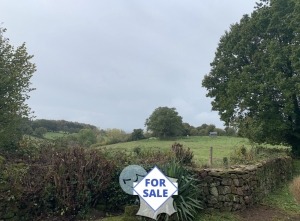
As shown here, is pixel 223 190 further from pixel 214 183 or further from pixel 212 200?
pixel 212 200

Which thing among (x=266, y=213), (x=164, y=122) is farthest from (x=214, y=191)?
(x=164, y=122)

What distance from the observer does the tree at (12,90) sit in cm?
904

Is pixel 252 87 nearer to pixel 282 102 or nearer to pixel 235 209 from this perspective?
pixel 282 102

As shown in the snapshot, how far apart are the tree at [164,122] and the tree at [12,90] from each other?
2679 centimetres

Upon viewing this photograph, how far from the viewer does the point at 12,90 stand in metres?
9.52

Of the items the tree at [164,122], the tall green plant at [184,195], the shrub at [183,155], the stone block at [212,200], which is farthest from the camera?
the tree at [164,122]

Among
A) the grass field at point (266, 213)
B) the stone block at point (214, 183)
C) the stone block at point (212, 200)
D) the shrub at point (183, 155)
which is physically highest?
the shrub at point (183, 155)

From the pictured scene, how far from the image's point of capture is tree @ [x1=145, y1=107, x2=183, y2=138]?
1490 inches

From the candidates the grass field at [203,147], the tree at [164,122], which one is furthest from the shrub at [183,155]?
the tree at [164,122]

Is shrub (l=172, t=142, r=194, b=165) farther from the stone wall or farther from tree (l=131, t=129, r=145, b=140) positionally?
tree (l=131, t=129, r=145, b=140)

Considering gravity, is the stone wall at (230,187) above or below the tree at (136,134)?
below

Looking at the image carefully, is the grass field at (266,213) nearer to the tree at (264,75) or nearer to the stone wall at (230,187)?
the stone wall at (230,187)

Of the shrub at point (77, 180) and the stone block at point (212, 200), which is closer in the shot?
the shrub at point (77, 180)

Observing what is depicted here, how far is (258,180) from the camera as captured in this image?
796 centimetres
